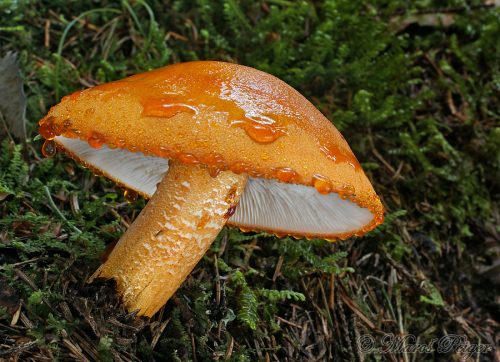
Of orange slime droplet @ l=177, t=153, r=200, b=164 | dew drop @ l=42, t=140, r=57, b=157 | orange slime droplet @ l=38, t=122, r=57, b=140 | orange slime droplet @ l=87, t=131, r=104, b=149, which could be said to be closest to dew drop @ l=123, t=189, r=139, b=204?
dew drop @ l=42, t=140, r=57, b=157

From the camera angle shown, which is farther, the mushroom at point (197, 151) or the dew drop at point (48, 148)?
the dew drop at point (48, 148)

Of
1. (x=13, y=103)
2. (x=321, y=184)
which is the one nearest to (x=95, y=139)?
A: (x=321, y=184)

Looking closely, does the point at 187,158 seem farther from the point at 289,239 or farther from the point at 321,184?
the point at 289,239

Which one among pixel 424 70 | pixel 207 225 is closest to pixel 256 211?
pixel 207 225

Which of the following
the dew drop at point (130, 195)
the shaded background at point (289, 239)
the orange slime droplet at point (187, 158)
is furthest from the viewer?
the dew drop at point (130, 195)

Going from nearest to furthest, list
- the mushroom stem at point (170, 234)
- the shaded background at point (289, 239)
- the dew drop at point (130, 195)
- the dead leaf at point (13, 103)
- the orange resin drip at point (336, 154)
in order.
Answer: the orange resin drip at point (336, 154) → the mushroom stem at point (170, 234) → the shaded background at point (289, 239) → the dew drop at point (130, 195) → the dead leaf at point (13, 103)

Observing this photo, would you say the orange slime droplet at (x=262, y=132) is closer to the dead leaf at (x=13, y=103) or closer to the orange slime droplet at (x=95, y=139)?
the orange slime droplet at (x=95, y=139)

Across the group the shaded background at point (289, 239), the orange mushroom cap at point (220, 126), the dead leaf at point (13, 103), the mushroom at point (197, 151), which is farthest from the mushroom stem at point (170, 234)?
the dead leaf at point (13, 103)
